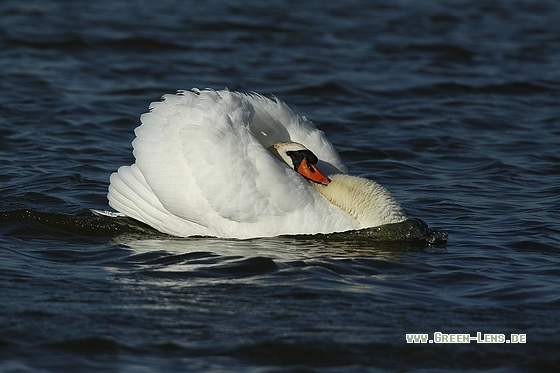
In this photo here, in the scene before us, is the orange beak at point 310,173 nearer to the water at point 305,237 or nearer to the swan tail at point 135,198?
the water at point 305,237

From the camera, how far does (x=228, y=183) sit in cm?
871

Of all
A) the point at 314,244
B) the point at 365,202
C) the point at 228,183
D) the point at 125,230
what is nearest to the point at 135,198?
the point at 125,230

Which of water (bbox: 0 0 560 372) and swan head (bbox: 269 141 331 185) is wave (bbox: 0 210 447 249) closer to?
water (bbox: 0 0 560 372)

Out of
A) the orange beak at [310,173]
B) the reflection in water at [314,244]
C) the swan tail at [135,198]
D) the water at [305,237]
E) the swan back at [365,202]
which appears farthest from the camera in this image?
the swan tail at [135,198]

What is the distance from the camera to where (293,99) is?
16.4 metres

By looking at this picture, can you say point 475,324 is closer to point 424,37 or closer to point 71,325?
point 71,325

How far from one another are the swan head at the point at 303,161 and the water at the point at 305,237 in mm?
665

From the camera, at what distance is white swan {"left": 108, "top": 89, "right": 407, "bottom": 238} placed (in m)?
8.70

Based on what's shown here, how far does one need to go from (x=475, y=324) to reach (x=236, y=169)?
275 cm

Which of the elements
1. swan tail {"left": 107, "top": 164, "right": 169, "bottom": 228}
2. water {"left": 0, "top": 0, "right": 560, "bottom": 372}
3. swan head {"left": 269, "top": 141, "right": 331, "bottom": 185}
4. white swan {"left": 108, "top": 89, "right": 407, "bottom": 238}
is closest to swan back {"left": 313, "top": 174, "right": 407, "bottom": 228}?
white swan {"left": 108, "top": 89, "right": 407, "bottom": 238}

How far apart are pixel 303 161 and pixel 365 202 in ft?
2.36

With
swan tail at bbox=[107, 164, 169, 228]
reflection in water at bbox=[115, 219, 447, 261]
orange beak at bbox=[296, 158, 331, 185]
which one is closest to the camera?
reflection in water at bbox=[115, 219, 447, 261]

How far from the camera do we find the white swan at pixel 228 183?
8695 millimetres

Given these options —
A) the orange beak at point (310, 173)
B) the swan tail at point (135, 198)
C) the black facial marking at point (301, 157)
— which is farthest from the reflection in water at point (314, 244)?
the black facial marking at point (301, 157)
